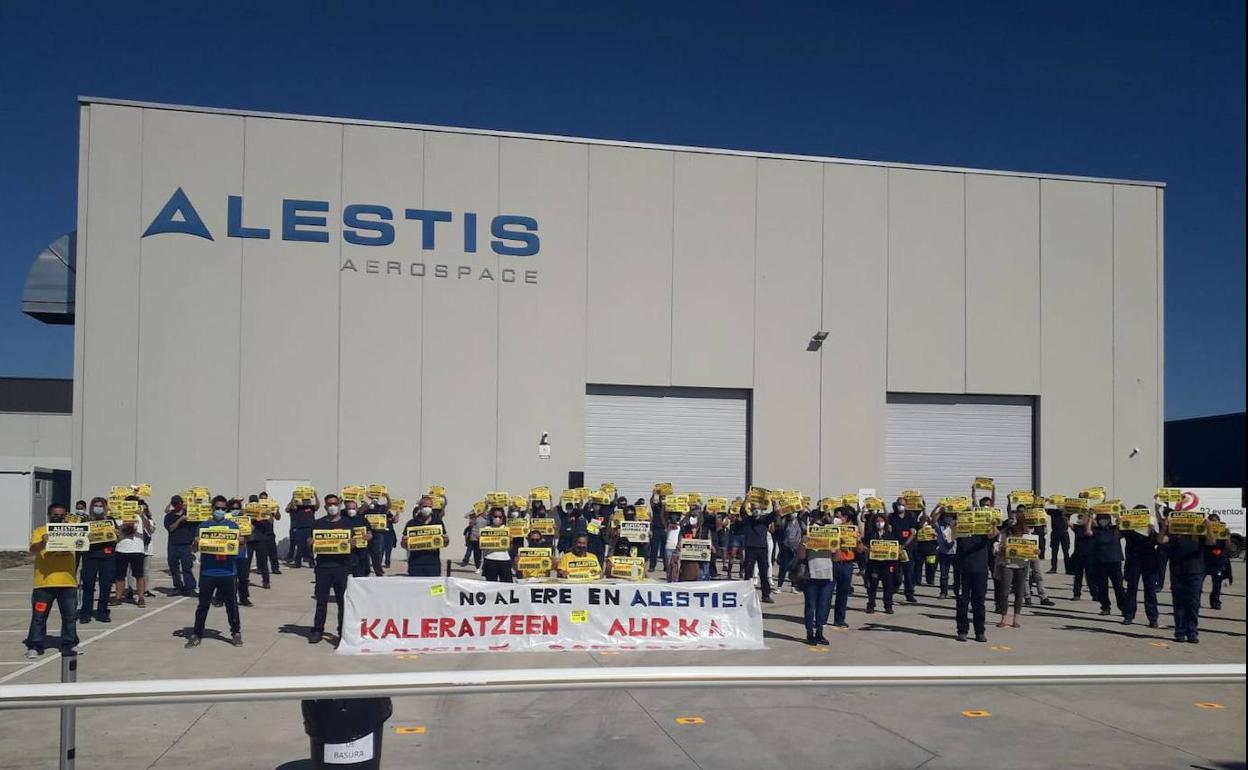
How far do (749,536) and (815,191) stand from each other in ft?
49.7

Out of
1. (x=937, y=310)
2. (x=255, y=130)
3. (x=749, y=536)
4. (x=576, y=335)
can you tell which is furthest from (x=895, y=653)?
(x=255, y=130)

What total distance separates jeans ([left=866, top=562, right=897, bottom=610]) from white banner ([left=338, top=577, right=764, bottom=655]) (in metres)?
4.15

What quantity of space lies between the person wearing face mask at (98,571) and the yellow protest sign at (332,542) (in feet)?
12.6

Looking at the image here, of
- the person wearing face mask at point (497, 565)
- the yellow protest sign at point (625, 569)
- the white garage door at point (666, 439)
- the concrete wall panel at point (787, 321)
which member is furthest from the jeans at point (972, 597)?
the white garage door at point (666, 439)

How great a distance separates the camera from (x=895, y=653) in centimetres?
1330

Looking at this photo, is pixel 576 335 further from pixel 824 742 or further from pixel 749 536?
pixel 824 742

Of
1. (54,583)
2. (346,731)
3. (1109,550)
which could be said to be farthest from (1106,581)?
(54,583)

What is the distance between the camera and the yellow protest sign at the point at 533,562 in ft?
47.2

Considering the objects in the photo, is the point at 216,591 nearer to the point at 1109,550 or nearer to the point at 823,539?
the point at 823,539

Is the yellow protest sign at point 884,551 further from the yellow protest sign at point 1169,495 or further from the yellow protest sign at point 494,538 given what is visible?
the yellow protest sign at point 1169,495

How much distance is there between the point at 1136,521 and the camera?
17047 mm

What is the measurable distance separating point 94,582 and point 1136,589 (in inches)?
631

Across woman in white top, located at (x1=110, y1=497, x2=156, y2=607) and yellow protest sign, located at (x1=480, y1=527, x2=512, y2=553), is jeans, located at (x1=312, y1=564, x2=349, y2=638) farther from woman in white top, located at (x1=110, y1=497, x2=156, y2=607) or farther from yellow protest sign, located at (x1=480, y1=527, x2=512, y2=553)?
woman in white top, located at (x1=110, y1=497, x2=156, y2=607)

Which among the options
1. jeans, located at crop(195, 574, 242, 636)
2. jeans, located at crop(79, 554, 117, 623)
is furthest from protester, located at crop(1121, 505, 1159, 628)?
jeans, located at crop(79, 554, 117, 623)
